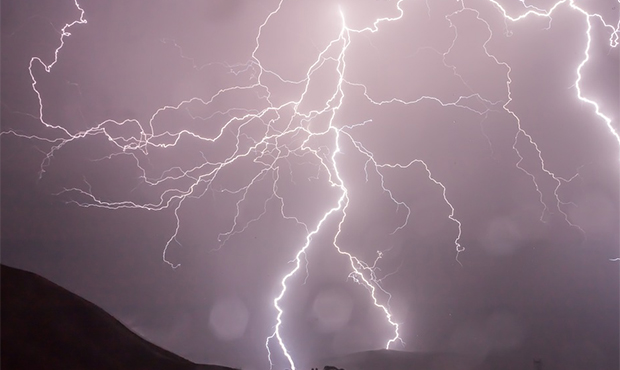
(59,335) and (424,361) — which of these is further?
(424,361)

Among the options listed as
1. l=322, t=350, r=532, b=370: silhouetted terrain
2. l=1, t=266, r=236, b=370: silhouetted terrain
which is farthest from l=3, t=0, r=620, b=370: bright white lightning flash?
l=1, t=266, r=236, b=370: silhouetted terrain

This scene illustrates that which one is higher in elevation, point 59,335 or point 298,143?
point 298,143

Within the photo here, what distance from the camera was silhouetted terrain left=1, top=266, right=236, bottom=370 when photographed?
2.54m

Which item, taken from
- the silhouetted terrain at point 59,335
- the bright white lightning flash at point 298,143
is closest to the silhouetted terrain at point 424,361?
the bright white lightning flash at point 298,143

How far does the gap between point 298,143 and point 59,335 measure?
2404 millimetres

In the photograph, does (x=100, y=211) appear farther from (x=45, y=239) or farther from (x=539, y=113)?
(x=539, y=113)

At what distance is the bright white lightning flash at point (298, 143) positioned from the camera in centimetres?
384

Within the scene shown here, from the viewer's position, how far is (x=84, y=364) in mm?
2686

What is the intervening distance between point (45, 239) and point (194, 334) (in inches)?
63.6

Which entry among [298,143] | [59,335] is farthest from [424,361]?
[59,335]

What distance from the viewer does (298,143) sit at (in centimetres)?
400

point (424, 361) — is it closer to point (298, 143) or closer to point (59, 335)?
point (298, 143)

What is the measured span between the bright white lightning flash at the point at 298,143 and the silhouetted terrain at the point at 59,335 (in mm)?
925

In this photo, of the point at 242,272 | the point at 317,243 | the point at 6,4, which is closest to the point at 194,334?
the point at 242,272
